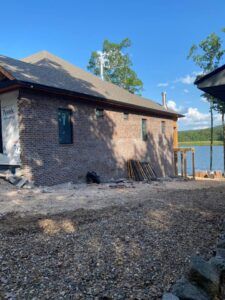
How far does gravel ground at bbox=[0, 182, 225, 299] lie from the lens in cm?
309

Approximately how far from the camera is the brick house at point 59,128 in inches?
413

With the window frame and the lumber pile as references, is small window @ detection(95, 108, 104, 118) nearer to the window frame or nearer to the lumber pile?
the window frame

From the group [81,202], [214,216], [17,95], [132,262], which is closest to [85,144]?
[17,95]

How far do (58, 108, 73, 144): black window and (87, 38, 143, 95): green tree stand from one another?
70.9 feet

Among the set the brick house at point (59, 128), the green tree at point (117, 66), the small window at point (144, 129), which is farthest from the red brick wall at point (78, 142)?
the green tree at point (117, 66)

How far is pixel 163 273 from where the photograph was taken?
3.39 m

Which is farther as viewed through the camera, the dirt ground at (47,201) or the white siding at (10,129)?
the white siding at (10,129)

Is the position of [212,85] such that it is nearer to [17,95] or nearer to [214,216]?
[214,216]

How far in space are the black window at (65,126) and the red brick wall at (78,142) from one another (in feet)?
0.58

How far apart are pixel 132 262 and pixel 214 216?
2.68m

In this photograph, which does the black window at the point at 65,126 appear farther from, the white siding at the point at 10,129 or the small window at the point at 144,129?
the small window at the point at 144,129

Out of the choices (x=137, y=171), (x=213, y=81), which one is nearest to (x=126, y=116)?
(x=137, y=171)

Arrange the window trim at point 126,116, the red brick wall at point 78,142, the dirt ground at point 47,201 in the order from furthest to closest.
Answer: the window trim at point 126,116 → the red brick wall at point 78,142 → the dirt ground at point 47,201

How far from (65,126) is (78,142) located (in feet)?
3.03
